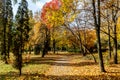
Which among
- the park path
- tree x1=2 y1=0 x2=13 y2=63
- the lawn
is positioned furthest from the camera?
tree x1=2 y1=0 x2=13 y2=63

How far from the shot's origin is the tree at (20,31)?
21.9m

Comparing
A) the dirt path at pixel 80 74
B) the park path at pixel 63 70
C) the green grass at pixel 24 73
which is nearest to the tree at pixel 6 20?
A: the park path at pixel 63 70

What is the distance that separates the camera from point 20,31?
2302 centimetres

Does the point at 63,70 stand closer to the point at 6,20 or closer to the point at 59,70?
the point at 59,70

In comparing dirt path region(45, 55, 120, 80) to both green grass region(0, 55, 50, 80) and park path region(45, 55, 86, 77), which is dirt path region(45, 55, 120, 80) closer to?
park path region(45, 55, 86, 77)

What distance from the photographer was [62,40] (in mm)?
75062

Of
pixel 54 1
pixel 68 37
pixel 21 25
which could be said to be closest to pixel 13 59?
pixel 21 25

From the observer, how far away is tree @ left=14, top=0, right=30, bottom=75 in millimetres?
21938

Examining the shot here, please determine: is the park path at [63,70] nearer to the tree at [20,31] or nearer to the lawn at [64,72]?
the lawn at [64,72]

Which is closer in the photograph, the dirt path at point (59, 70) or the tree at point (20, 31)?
the dirt path at point (59, 70)

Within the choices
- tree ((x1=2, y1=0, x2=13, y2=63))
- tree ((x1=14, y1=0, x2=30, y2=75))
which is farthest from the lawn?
tree ((x1=2, y1=0, x2=13, y2=63))

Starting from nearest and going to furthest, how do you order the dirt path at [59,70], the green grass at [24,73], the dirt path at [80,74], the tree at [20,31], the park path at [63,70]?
1. the dirt path at [80,74]
2. the green grass at [24,73]
3. the park path at [63,70]
4. the dirt path at [59,70]
5. the tree at [20,31]

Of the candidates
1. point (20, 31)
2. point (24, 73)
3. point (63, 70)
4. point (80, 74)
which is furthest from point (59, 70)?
point (20, 31)

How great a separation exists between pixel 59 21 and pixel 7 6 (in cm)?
1750
